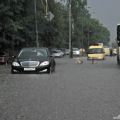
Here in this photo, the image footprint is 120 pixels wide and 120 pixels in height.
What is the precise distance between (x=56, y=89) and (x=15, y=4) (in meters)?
35.2

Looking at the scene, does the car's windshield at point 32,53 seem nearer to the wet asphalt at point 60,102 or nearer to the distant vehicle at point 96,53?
the wet asphalt at point 60,102

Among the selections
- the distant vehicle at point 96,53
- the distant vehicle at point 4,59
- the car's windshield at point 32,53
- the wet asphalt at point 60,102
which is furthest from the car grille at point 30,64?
the distant vehicle at point 96,53

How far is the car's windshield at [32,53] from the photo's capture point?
33.0 m

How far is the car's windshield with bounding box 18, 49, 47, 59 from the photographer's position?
33003 mm

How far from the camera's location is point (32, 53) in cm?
3353

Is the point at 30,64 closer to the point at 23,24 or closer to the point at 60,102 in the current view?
the point at 60,102

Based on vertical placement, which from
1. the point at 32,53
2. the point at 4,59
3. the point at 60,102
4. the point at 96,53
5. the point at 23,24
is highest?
the point at 23,24

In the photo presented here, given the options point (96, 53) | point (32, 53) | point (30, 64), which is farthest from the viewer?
point (96, 53)

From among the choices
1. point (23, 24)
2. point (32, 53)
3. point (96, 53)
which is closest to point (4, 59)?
point (23, 24)

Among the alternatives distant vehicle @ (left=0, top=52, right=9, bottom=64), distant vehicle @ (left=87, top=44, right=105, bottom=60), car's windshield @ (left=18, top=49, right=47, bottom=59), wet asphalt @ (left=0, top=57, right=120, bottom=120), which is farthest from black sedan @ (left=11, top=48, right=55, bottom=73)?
distant vehicle @ (left=87, top=44, right=105, bottom=60)

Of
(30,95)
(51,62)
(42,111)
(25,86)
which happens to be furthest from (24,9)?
(42,111)

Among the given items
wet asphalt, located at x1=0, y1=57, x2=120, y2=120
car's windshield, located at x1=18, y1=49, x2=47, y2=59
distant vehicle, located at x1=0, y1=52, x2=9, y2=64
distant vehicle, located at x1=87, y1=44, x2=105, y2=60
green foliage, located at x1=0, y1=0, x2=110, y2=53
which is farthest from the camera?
distant vehicle, located at x1=87, y1=44, x2=105, y2=60

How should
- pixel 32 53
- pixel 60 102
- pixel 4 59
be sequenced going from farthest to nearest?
pixel 4 59
pixel 32 53
pixel 60 102

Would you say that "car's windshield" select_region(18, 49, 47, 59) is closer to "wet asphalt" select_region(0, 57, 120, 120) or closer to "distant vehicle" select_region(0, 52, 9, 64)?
"wet asphalt" select_region(0, 57, 120, 120)
